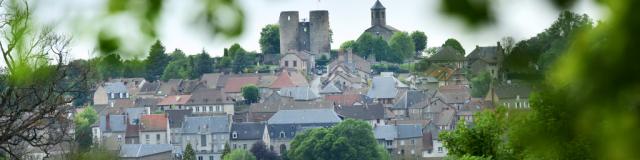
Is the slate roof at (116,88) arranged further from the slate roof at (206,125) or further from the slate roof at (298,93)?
the slate roof at (206,125)

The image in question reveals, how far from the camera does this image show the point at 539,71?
1.32m

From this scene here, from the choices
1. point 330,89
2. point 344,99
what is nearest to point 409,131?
point 344,99

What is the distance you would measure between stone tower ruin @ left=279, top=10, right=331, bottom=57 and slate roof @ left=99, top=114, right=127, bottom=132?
2042cm

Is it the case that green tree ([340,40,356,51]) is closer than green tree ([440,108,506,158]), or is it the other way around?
green tree ([440,108,506,158])

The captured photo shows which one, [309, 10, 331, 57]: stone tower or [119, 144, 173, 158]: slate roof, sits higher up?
[309, 10, 331, 57]: stone tower

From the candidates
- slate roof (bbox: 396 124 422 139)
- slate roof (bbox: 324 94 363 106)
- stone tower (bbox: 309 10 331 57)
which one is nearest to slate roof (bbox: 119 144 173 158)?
slate roof (bbox: 396 124 422 139)

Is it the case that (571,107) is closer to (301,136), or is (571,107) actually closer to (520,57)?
(520,57)

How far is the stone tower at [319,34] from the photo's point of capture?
73.1 m

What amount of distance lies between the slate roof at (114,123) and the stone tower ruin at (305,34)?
804 inches

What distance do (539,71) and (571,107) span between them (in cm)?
22

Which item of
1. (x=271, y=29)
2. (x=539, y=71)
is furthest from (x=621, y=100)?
(x=271, y=29)

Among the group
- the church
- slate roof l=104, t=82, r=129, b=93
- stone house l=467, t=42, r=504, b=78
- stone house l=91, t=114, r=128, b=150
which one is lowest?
stone house l=91, t=114, r=128, b=150

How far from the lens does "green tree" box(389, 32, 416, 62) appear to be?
76.2 m

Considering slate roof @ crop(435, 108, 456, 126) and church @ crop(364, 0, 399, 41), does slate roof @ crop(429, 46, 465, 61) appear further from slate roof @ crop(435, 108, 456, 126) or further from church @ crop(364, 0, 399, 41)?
church @ crop(364, 0, 399, 41)
